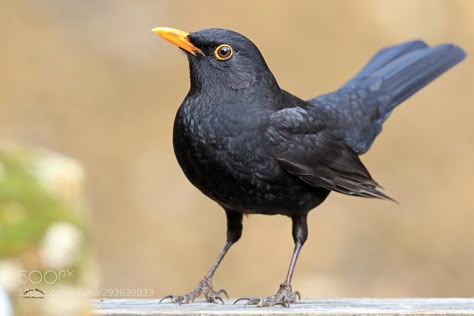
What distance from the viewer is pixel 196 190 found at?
9180mm

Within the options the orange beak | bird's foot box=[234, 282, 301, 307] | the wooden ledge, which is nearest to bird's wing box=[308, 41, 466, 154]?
the orange beak

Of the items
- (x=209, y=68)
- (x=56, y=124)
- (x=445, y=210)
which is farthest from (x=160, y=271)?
(x=209, y=68)

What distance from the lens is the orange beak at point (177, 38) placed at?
471 centimetres

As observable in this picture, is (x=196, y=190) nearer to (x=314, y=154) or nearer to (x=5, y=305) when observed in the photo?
(x=314, y=154)

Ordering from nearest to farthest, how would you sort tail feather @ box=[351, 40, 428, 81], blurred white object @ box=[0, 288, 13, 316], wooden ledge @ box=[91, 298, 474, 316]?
blurred white object @ box=[0, 288, 13, 316] → wooden ledge @ box=[91, 298, 474, 316] → tail feather @ box=[351, 40, 428, 81]

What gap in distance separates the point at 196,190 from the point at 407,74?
11.0 ft

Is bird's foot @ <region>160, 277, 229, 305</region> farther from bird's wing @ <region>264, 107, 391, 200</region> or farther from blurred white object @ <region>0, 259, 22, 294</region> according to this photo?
blurred white object @ <region>0, 259, 22, 294</region>

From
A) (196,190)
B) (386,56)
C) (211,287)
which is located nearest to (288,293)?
(211,287)

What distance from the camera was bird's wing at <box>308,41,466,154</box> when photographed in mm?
5855

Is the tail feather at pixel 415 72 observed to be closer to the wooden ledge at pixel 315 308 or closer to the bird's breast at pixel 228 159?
the bird's breast at pixel 228 159

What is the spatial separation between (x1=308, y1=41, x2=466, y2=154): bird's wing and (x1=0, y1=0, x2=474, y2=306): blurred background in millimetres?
2545

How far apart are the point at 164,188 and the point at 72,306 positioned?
672 centimetres

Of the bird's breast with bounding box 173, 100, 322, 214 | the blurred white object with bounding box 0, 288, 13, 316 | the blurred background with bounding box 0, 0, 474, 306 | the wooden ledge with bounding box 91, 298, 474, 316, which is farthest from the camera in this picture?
the blurred background with bounding box 0, 0, 474, 306

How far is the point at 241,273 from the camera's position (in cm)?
863
